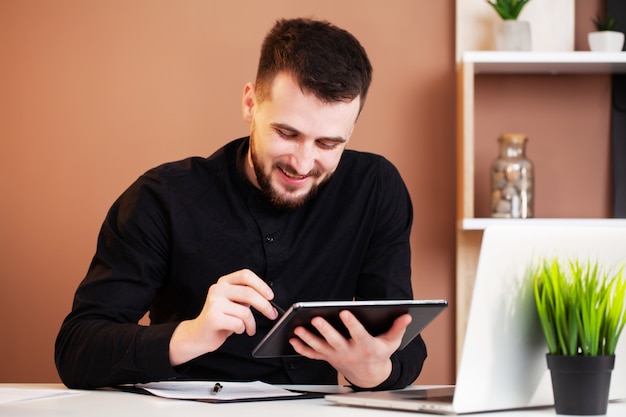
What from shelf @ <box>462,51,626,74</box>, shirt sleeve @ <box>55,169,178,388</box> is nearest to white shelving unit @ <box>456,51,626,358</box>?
shelf @ <box>462,51,626,74</box>

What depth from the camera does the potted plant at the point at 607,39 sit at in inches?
107

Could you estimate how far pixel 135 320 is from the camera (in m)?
1.89

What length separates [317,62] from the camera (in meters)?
1.82

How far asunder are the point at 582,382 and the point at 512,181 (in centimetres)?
154

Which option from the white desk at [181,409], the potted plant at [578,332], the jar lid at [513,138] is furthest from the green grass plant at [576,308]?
the jar lid at [513,138]

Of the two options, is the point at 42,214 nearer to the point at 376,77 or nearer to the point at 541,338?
the point at 376,77

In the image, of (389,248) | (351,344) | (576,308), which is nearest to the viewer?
(576,308)

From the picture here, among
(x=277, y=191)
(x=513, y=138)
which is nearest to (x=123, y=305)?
(x=277, y=191)

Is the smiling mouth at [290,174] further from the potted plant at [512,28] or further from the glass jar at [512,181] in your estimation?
the potted plant at [512,28]

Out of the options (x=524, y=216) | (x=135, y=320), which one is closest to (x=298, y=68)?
(x=135, y=320)

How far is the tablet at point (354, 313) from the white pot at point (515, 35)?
1.44m

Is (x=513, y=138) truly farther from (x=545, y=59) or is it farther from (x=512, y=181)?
(x=545, y=59)

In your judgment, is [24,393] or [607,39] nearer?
[24,393]

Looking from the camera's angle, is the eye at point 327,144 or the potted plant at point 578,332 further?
the eye at point 327,144
